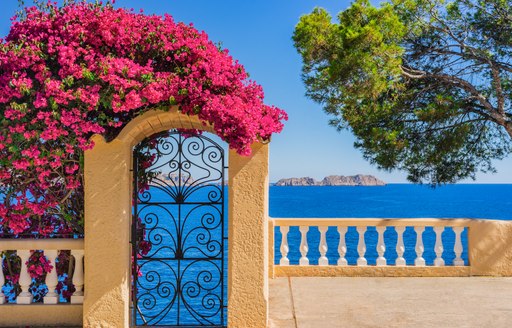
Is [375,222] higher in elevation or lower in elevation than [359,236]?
higher

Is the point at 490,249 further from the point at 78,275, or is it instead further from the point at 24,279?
the point at 24,279

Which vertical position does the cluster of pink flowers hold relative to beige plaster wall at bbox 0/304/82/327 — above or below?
above

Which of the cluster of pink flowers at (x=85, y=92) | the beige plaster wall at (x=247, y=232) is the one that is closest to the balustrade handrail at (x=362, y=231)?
the beige plaster wall at (x=247, y=232)

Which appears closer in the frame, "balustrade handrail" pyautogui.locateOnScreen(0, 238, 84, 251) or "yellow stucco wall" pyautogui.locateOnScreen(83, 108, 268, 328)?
"yellow stucco wall" pyautogui.locateOnScreen(83, 108, 268, 328)

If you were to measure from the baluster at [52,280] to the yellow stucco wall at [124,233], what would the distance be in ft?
1.92

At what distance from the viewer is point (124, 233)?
5883 millimetres

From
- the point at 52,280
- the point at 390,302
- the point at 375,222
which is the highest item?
the point at 375,222

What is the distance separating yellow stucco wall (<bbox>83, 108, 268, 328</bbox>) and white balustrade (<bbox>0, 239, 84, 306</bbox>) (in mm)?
313

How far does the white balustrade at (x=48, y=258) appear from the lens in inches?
242

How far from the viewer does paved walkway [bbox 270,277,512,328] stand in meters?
6.26

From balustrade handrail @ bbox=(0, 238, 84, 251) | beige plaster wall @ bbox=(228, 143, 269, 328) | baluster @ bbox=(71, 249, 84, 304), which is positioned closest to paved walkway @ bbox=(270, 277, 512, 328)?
beige plaster wall @ bbox=(228, 143, 269, 328)

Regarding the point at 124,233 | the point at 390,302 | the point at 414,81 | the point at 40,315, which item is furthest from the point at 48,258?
the point at 414,81

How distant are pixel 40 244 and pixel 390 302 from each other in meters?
4.60

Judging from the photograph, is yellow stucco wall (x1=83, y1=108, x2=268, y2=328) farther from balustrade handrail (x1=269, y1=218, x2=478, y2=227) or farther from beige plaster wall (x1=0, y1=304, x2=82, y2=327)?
balustrade handrail (x1=269, y1=218, x2=478, y2=227)
